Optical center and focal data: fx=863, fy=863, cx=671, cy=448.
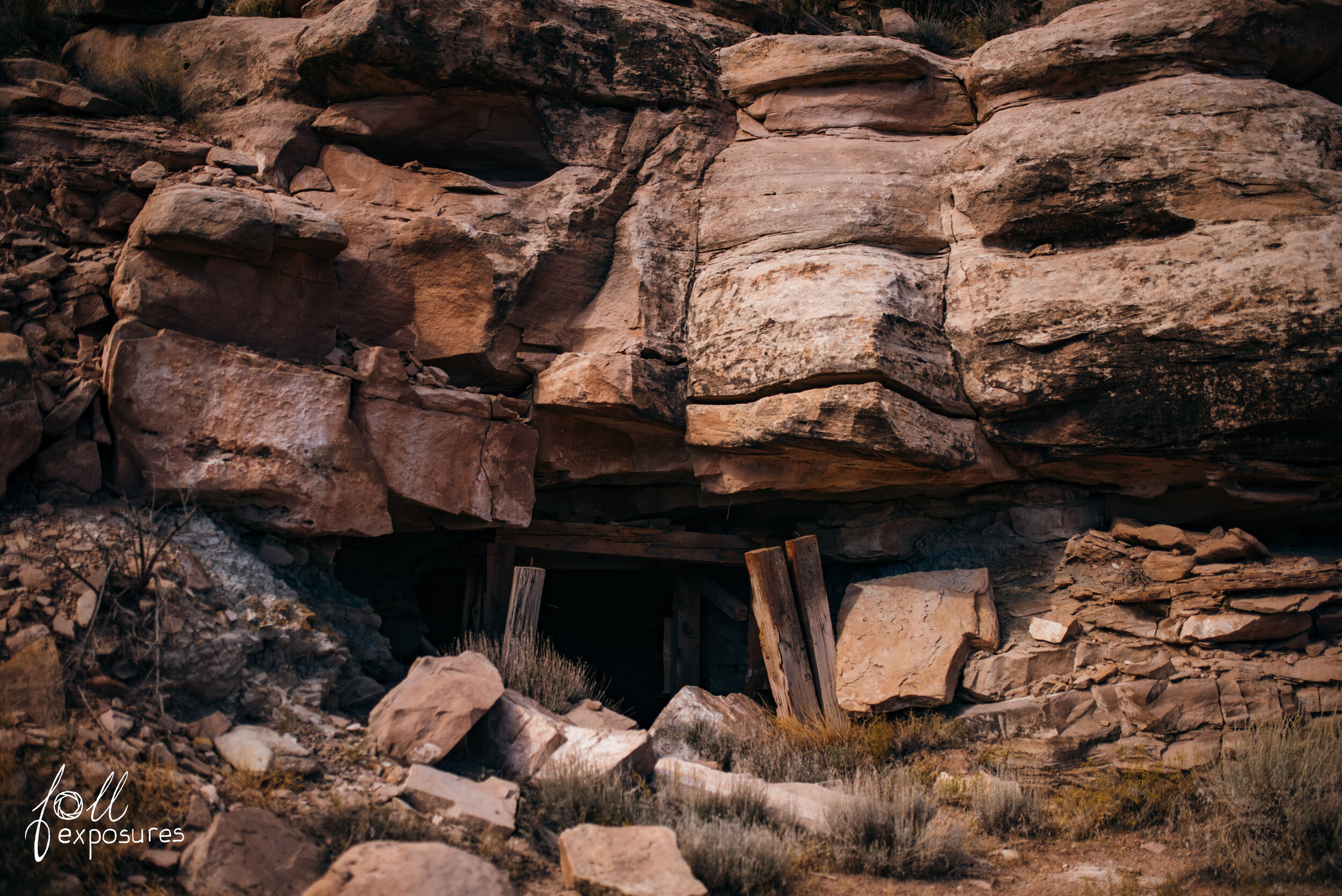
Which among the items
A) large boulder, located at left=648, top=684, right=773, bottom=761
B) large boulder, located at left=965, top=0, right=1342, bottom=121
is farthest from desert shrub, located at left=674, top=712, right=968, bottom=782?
large boulder, located at left=965, top=0, right=1342, bottom=121

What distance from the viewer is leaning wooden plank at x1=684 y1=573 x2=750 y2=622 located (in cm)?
842

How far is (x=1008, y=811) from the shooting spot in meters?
4.99

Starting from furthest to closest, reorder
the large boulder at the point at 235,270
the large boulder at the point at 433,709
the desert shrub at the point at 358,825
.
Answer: the large boulder at the point at 235,270
the large boulder at the point at 433,709
the desert shrub at the point at 358,825

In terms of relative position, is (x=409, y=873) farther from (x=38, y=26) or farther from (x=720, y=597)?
(x=38, y=26)

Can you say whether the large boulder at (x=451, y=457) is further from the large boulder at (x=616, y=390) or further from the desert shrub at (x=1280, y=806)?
Answer: the desert shrub at (x=1280, y=806)

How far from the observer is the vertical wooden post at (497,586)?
7590 mm

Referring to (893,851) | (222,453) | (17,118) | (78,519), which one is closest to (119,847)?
(78,519)

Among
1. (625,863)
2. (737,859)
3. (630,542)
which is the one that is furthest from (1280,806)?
(630,542)

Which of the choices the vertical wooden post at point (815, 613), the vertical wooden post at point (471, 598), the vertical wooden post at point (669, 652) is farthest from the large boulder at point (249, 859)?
the vertical wooden post at point (669, 652)

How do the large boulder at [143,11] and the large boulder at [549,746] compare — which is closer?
the large boulder at [549,746]

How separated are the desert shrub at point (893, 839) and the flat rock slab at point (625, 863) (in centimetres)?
99

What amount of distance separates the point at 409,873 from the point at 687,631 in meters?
5.55

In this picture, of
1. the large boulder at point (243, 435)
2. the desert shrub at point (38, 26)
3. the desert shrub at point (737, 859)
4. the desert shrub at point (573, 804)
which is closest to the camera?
the desert shrub at point (737, 859)

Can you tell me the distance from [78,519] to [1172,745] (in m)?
6.70
